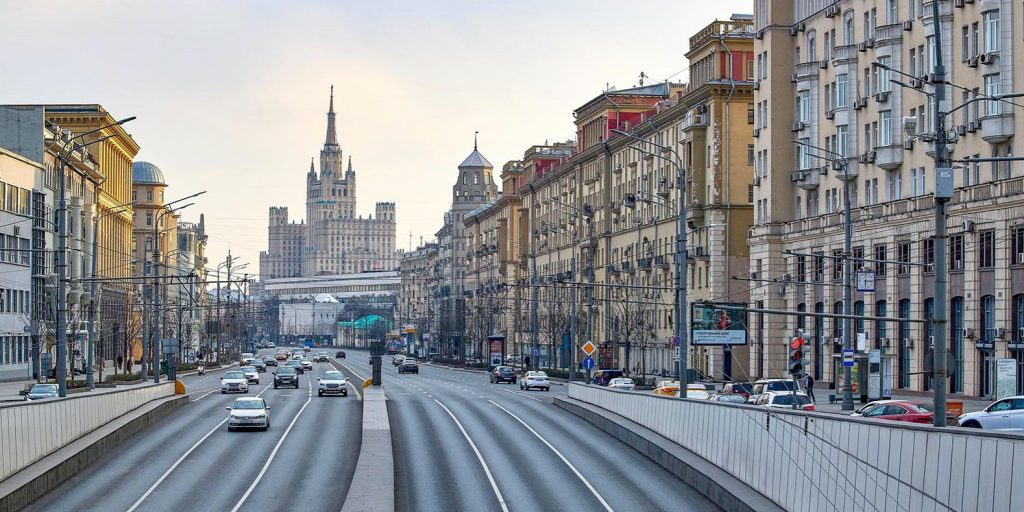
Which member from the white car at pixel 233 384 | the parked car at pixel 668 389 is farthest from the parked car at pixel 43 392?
the parked car at pixel 668 389

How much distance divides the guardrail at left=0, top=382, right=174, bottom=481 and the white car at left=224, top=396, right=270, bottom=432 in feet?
13.2

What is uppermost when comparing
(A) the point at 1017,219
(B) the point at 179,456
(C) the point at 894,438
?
(A) the point at 1017,219

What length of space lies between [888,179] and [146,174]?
12830cm

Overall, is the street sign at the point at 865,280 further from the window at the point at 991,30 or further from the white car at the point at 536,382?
the white car at the point at 536,382

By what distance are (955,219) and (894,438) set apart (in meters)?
44.0

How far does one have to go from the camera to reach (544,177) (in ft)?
488

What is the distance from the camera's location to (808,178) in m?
82.8

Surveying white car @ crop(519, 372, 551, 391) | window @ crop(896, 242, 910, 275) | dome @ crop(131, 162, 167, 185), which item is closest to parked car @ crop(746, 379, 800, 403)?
window @ crop(896, 242, 910, 275)

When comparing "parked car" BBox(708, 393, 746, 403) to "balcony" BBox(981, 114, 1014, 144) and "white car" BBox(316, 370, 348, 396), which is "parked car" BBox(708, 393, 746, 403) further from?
"white car" BBox(316, 370, 348, 396)

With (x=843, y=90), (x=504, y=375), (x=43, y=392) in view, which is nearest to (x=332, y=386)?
(x=43, y=392)

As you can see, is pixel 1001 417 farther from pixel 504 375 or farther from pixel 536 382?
pixel 504 375

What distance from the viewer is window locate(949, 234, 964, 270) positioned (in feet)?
209

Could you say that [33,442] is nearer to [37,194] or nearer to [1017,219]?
[1017,219]

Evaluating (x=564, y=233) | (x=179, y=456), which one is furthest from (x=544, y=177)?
(x=179, y=456)
